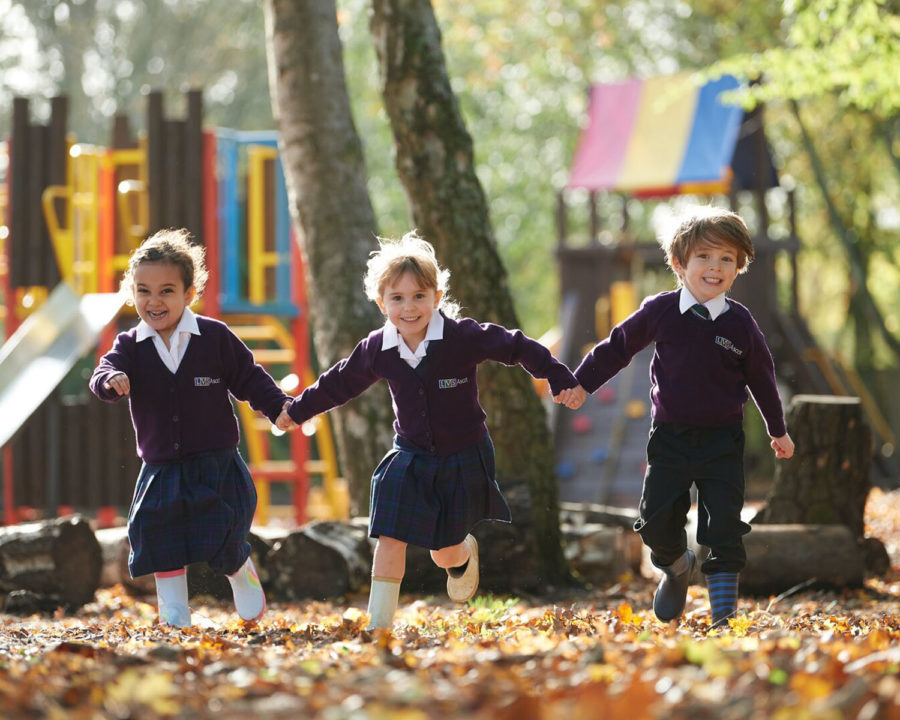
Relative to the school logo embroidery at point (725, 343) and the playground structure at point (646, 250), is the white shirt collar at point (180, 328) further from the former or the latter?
the playground structure at point (646, 250)

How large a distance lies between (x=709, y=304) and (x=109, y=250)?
7.94 m

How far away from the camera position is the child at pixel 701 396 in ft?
18.2

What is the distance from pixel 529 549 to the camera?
7.49 m

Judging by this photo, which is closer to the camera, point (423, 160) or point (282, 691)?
point (282, 691)

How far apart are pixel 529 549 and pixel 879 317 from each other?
42.0 ft

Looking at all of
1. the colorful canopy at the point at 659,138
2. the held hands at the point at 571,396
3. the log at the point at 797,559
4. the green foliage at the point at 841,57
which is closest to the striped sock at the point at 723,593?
the held hands at the point at 571,396

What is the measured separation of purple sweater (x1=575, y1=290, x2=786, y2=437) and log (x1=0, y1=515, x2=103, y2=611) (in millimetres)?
3442

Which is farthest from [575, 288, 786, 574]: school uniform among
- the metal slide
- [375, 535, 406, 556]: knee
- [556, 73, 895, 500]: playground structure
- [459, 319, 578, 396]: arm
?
[556, 73, 895, 500]: playground structure

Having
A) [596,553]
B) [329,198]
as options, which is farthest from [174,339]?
[596,553]

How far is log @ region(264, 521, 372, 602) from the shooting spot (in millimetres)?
7539

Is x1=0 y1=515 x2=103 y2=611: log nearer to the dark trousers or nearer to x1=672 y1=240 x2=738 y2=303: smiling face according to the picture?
the dark trousers

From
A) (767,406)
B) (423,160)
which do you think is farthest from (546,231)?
(767,406)

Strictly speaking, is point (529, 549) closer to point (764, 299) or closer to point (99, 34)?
point (764, 299)

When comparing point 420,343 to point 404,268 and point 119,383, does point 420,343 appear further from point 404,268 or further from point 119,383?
point 119,383
